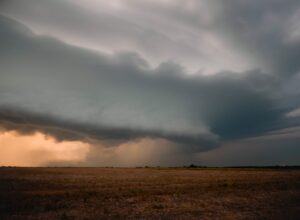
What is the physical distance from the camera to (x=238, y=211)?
2475 cm

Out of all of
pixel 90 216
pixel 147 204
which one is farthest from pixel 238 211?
pixel 90 216

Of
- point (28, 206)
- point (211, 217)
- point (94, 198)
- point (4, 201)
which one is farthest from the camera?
point (94, 198)

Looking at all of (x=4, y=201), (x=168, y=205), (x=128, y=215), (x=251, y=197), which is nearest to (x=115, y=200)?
(x=168, y=205)

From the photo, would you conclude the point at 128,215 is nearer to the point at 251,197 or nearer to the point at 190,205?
the point at 190,205

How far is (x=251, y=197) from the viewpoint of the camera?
107ft

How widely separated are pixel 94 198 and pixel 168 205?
8063mm

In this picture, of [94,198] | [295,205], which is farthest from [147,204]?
[295,205]

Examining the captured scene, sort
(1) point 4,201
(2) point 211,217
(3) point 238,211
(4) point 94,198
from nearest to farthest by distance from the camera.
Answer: (2) point 211,217 < (3) point 238,211 < (1) point 4,201 < (4) point 94,198

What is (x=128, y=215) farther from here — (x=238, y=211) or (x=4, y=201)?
(x=4, y=201)

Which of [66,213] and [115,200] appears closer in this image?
[66,213]

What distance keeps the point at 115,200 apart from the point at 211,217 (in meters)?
10.8

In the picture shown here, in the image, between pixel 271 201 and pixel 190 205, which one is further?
pixel 271 201

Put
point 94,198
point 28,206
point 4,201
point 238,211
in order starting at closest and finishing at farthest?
point 238,211 < point 28,206 < point 4,201 < point 94,198

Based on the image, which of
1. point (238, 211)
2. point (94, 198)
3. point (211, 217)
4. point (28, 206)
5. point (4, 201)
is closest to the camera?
point (211, 217)
